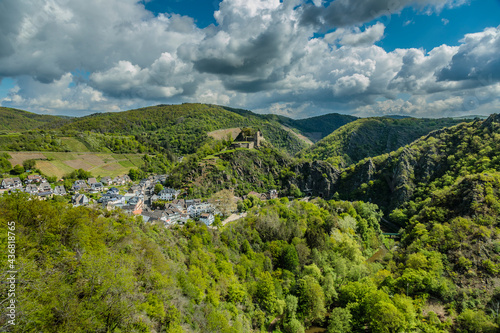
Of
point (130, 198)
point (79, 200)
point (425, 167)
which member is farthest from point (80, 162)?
point (425, 167)

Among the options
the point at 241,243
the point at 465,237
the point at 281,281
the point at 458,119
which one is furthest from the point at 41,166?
the point at 458,119

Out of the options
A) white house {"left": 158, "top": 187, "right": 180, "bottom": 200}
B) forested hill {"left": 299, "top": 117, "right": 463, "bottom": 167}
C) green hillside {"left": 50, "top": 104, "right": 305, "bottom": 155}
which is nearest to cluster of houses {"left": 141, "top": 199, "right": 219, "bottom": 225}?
white house {"left": 158, "top": 187, "right": 180, "bottom": 200}

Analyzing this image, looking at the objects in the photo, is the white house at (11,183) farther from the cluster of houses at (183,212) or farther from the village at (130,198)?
the cluster of houses at (183,212)

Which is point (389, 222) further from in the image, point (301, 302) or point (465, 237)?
point (301, 302)

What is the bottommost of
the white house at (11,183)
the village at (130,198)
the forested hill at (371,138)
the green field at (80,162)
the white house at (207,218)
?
the white house at (207,218)

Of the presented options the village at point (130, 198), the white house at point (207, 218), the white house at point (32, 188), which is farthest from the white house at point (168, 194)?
the white house at point (32, 188)
